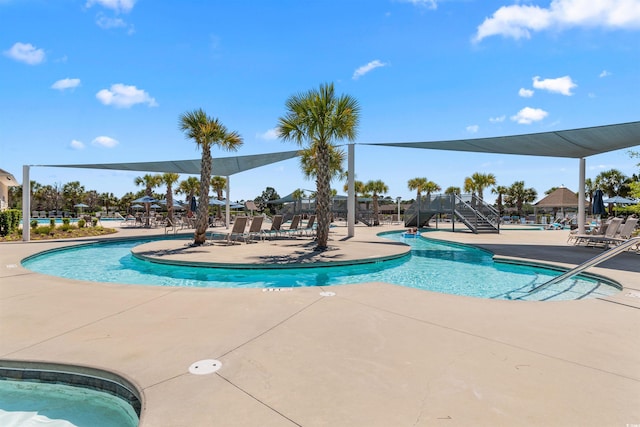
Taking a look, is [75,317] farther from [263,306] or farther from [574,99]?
[574,99]

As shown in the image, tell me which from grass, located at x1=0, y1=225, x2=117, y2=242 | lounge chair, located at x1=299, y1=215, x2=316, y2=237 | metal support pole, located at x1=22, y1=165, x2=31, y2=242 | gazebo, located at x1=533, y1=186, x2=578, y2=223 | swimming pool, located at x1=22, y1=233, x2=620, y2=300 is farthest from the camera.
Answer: gazebo, located at x1=533, y1=186, x2=578, y2=223

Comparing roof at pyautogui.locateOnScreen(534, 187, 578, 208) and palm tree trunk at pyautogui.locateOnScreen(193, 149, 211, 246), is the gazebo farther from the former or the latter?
palm tree trunk at pyautogui.locateOnScreen(193, 149, 211, 246)

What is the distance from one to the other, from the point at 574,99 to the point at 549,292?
707 cm

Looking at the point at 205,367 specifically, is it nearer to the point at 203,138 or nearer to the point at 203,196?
the point at 203,196

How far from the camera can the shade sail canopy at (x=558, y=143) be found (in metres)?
7.68

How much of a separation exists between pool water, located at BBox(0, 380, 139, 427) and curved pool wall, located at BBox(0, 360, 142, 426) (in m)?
0.01

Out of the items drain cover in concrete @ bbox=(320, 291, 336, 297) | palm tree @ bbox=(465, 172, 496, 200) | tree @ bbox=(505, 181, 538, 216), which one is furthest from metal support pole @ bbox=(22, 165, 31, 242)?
tree @ bbox=(505, 181, 538, 216)

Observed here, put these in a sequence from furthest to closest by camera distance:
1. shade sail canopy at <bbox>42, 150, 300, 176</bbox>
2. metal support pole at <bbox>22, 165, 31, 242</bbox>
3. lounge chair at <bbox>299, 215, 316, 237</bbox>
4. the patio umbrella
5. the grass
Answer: lounge chair at <bbox>299, 215, 316, 237</bbox> < the patio umbrella < shade sail canopy at <bbox>42, 150, 300, 176</bbox> < the grass < metal support pole at <bbox>22, 165, 31, 242</bbox>

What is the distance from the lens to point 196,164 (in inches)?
576

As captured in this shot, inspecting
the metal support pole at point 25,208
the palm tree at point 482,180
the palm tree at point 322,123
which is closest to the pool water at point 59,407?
the palm tree at point 322,123

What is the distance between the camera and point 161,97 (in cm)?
1166

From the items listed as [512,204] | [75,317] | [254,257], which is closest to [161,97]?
[254,257]

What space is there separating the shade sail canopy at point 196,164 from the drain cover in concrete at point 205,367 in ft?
39.0

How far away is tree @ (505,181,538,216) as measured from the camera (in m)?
41.1
